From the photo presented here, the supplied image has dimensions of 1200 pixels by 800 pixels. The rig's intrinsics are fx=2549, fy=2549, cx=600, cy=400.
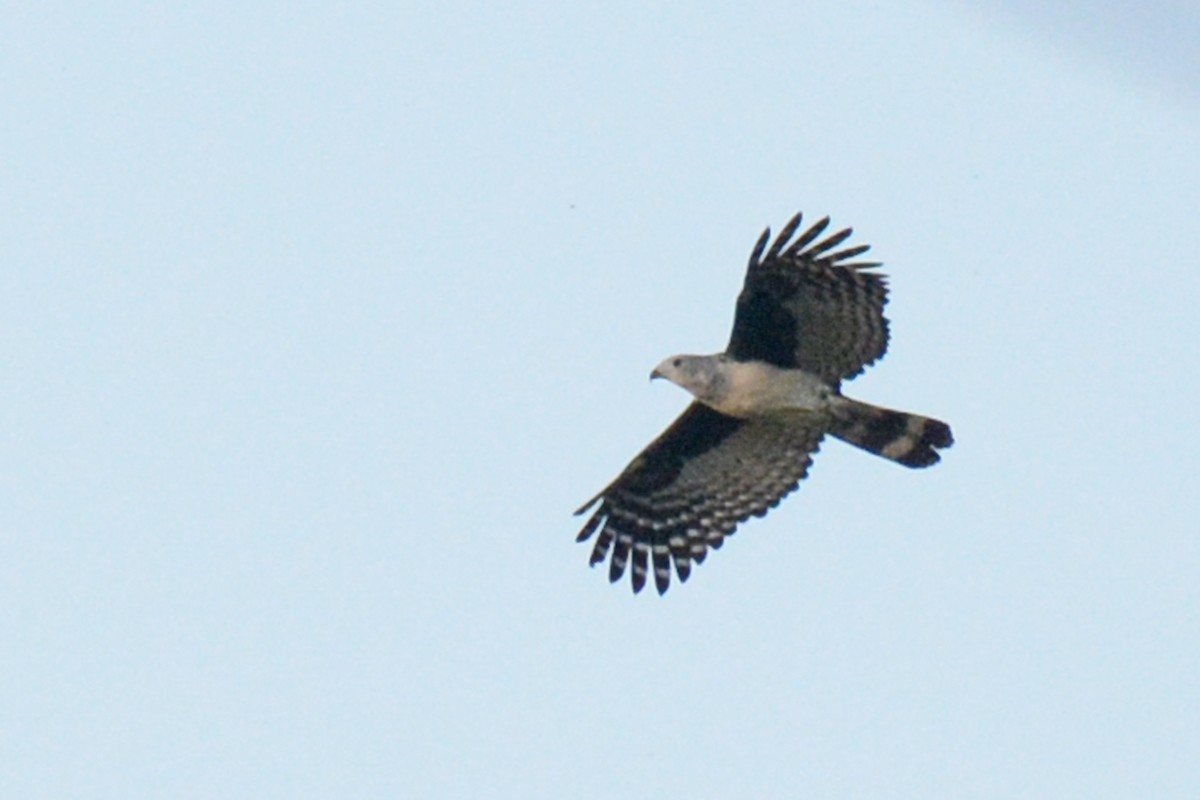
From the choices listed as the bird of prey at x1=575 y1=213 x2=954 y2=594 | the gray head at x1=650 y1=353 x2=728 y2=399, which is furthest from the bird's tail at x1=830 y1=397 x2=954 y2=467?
the gray head at x1=650 y1=353 x2=728 y2=399

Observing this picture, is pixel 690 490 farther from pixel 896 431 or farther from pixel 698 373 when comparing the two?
pixel 896 431

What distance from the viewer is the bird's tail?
51.1 feet

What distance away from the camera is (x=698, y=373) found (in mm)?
15625

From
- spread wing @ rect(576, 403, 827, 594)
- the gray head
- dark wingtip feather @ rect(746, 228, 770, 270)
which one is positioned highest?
dark wingtip feather @ rect(746, 228, 770, 270)

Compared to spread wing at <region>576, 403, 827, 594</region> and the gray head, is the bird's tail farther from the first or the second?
the gray head

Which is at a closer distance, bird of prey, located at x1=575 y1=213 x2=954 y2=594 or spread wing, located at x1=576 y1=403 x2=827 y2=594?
bird of prey, located at x1=575 y1=213 x2=954 y2=594

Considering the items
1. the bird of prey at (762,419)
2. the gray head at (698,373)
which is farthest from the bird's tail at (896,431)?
the gray head at (698,373)

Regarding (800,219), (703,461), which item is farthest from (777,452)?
(800,219)

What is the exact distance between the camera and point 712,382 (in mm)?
15641

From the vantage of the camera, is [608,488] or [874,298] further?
[608,488]

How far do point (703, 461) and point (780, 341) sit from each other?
1.16 m

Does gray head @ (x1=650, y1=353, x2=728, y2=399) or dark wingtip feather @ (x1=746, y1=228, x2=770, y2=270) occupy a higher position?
dark wingtip feather @ (x1=746, y1=228, x2=770, y2=270)

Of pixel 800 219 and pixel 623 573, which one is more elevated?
pixel 800 219

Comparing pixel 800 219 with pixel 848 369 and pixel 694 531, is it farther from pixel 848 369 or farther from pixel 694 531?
pixel 694 531
